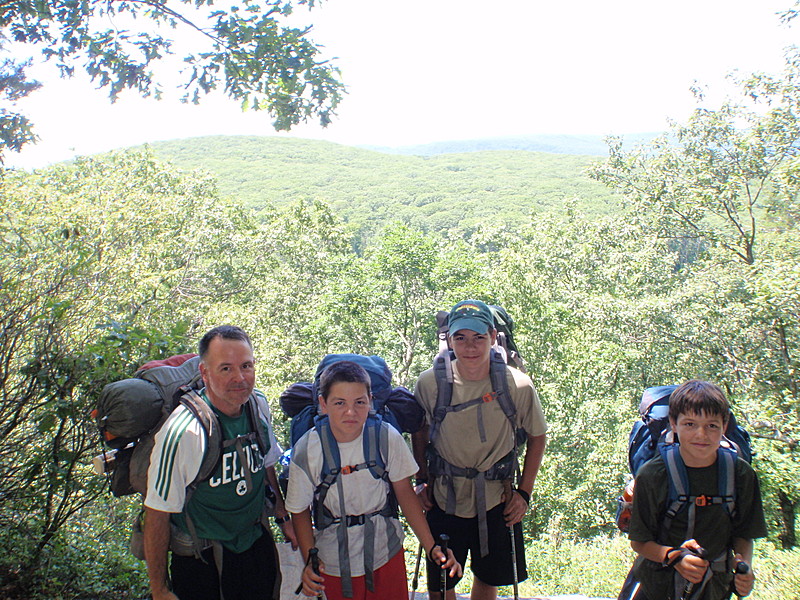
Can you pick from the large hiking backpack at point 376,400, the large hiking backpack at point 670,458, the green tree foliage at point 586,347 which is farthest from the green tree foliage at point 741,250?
the large hiking backpack at point 376,400

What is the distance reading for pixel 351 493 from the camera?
8.21 feet

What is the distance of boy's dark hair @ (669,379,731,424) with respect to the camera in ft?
7.81

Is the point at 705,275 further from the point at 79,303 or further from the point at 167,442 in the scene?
the point at 167,442

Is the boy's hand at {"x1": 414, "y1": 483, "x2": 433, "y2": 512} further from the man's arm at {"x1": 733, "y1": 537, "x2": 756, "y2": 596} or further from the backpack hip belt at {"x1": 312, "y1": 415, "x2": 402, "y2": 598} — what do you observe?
the man's arm at {"x1": 733, "y1": 537, "x2": 756, "y2": 596}

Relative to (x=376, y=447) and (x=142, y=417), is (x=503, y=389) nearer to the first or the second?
(x=376, y=447)

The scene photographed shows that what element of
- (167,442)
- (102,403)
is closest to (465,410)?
(167,442)

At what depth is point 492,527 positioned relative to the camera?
2.98m

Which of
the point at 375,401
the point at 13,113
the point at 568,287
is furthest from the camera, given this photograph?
the point at 568,287

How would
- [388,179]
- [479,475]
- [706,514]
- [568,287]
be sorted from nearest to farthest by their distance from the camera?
[706,514], [479,475], [568,287], [388,179]

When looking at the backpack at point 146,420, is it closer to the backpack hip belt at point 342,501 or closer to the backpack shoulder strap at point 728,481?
the backpack hip belt at point 342,501

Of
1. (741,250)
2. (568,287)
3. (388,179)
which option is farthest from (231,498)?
(388,179)

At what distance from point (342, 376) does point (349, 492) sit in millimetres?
480

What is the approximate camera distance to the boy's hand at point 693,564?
90.4 inches

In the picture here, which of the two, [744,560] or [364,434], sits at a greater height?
[364,434]
